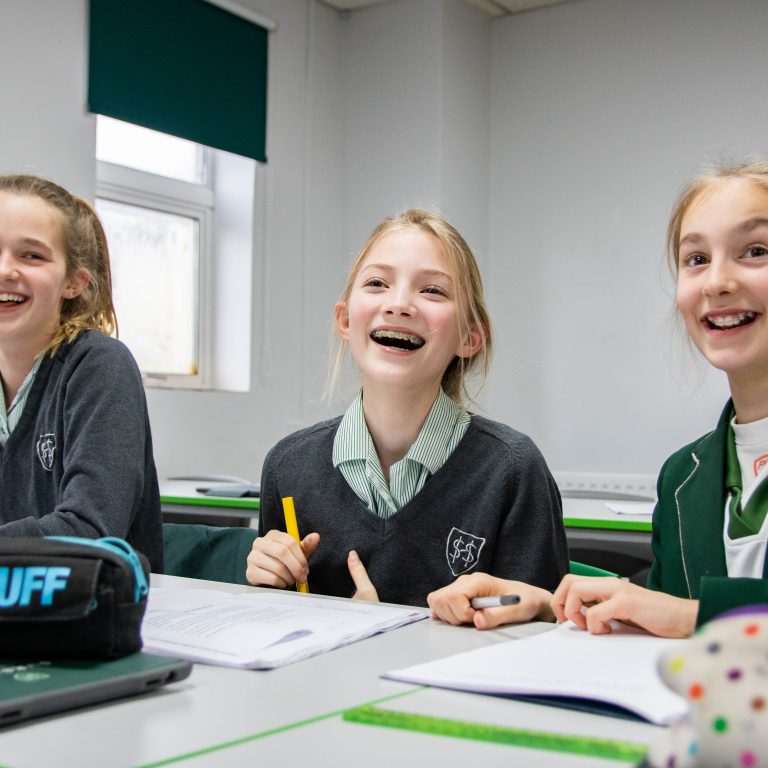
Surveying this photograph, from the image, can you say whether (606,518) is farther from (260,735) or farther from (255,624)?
(260,735)

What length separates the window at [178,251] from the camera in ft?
13.5

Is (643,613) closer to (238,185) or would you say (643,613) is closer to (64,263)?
(64,263)

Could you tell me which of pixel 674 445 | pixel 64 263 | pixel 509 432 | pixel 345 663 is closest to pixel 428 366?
pixel 509 432

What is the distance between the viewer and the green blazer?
1.31 m

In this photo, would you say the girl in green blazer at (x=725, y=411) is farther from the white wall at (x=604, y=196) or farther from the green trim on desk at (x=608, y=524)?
the white wall at (x=604, y=196)

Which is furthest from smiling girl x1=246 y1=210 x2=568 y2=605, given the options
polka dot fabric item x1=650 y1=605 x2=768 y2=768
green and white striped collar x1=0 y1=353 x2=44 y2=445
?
polka dot fabric item x1=650 y1=605 x2=768 y2=768

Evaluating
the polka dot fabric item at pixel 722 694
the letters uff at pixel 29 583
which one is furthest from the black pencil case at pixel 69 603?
the polka dot fabric item at pixel 722 694

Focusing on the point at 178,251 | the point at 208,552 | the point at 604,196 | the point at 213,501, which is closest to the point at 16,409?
the point at 208,552

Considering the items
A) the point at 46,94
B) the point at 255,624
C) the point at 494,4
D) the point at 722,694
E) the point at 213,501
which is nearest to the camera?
the point at 722,694

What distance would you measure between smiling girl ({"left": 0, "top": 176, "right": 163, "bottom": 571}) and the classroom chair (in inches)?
1.6

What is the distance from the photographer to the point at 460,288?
1.70 m

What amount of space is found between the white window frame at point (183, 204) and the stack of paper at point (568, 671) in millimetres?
3352

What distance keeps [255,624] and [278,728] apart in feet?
1.07

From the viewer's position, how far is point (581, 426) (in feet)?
15.4
